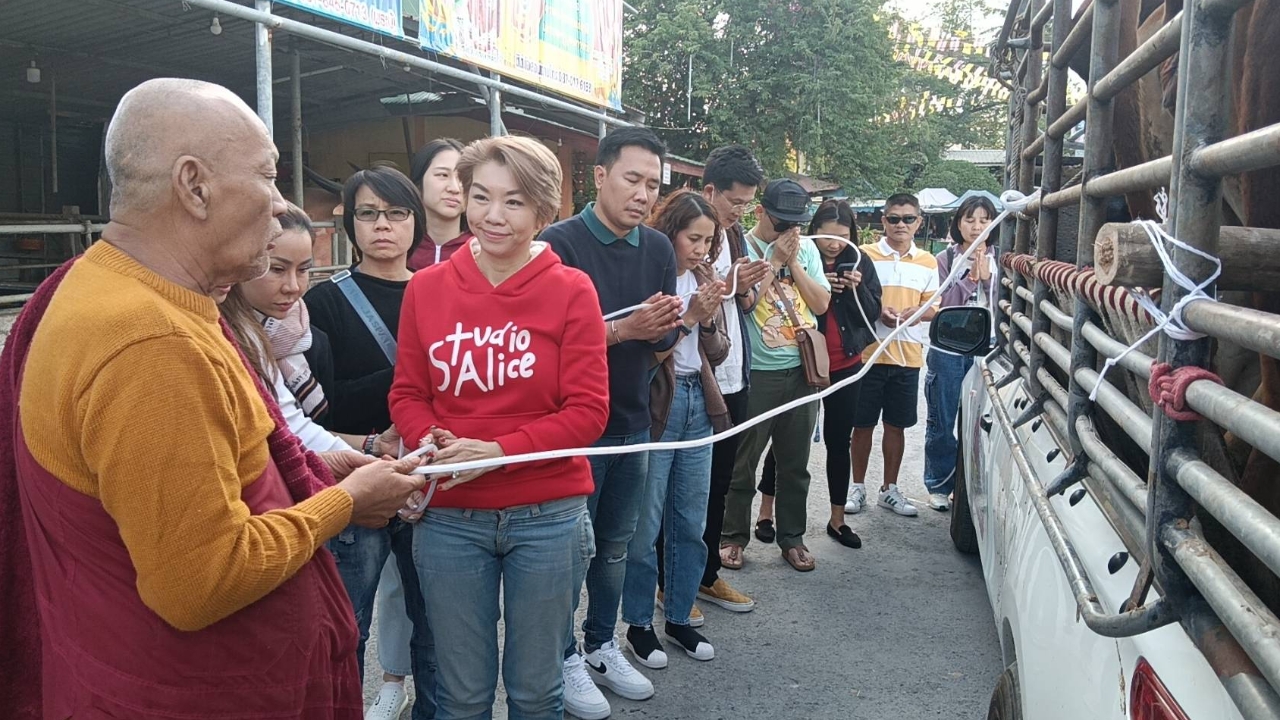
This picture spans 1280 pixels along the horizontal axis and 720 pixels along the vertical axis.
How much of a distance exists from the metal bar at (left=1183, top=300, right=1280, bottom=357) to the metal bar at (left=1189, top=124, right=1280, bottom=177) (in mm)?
185

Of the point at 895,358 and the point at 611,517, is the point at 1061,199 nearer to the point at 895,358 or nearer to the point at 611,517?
the point at 611,517

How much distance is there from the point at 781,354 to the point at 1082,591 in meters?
2.95

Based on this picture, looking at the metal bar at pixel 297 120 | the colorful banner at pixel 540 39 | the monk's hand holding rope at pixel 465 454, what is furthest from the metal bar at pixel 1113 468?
the metal bar at pixel 297 120

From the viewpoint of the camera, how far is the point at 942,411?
5.79 m

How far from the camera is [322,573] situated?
1.72 meters

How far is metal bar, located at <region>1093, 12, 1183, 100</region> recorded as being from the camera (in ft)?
5.13

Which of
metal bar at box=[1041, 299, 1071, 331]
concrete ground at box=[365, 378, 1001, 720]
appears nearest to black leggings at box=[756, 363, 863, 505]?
concrete ground at box=[365, 378, 1001, 720]

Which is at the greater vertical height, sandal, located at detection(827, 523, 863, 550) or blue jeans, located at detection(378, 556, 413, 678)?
blue jeans, located at detection(378, 556, 413, 678)

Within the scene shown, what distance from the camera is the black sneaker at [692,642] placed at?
3846 millimetres

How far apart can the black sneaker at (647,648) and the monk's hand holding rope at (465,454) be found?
67.7 inches

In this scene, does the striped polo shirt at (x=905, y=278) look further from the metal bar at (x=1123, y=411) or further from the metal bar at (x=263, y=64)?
the metal bar at (x=263, y=64)

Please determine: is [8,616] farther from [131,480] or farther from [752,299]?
[752,299]

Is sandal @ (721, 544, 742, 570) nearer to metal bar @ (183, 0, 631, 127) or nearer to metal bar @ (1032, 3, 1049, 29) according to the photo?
metal bar @ (1032, 3, 1049, 29)

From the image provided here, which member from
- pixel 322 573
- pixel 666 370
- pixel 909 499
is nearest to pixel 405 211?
pixel 666 370
